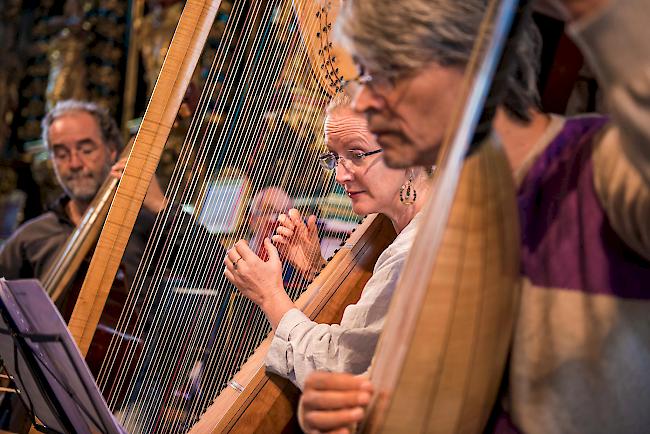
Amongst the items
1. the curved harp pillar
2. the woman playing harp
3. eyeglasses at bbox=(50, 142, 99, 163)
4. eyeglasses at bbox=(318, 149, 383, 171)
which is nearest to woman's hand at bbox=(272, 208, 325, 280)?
the woman playing harp

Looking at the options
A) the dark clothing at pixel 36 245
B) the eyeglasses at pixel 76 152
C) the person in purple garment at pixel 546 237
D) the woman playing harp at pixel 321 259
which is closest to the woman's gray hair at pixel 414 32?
the person in purple garment at pixel 546 237

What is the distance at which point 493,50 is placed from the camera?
0.78 meters

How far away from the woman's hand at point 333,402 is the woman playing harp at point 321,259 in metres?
0.64

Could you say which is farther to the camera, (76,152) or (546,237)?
(76,152)

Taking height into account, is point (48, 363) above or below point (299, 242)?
below

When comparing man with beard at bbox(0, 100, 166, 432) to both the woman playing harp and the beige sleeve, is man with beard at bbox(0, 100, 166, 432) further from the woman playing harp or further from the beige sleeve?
the beige sleeve

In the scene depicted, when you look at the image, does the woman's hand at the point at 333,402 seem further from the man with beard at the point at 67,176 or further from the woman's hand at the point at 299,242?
the man with beard at the point at 67,176

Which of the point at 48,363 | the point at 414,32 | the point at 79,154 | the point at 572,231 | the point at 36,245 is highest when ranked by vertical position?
the point at 414,32

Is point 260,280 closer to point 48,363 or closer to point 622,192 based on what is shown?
point 48,363

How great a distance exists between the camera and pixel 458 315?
845mm

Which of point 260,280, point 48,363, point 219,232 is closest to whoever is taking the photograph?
point 48,363

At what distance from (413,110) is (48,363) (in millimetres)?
962

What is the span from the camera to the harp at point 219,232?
1.85 meters

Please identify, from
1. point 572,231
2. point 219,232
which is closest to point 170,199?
point 219,232
